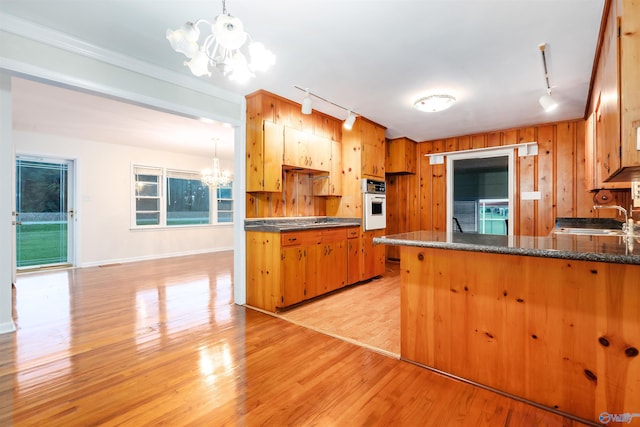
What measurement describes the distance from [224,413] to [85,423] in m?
0.70

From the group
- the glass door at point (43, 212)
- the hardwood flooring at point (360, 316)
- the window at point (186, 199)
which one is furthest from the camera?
the window at point (186, 199)

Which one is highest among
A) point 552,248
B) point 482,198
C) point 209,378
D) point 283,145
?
point 283,145

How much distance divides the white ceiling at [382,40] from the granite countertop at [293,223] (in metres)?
1.51

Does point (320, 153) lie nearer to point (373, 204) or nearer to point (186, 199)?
point (373, 204)

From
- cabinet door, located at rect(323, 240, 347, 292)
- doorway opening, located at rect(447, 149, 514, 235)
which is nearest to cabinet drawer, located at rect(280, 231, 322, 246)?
cabinet door, located at rect(323, 240, 347, 292)

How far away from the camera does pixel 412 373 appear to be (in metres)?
1.94

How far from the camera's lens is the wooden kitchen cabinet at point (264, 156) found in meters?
3.25

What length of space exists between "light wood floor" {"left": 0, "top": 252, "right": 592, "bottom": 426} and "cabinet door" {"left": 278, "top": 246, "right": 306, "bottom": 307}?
10.9 inches

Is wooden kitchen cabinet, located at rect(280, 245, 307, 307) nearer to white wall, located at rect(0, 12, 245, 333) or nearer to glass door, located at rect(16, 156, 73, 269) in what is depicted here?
white wall, located at rect(0, 12, 245, 333)

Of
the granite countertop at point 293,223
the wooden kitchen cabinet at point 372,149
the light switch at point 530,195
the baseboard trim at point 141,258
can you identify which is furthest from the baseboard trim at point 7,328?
the light switch at point 530,195

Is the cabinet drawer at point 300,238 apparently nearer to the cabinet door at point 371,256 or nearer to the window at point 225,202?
the cabinet door at point 371,256

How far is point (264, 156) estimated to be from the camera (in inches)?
128

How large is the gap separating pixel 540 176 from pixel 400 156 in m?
2.23

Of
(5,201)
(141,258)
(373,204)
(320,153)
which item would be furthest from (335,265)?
(141,258)
